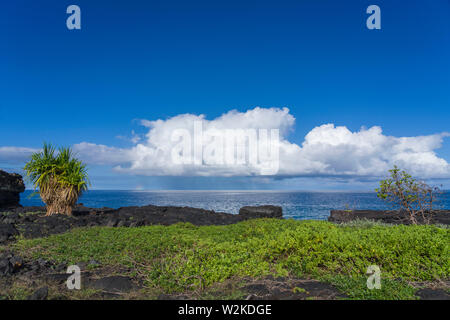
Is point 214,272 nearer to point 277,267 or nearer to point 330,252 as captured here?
point 277,267

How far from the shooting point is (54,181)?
1479 cm

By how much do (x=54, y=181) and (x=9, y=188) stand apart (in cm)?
834

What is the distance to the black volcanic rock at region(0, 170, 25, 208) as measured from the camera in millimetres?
19734

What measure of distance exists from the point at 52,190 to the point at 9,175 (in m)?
8.48

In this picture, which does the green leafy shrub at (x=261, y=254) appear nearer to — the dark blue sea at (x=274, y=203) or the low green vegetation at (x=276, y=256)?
the low green vegetation at (x=276, y=256)

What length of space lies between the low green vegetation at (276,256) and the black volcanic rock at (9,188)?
13435mm

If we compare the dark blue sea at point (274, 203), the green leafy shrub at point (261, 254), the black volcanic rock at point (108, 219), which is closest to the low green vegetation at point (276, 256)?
the green leafy shrub at point (261, 254)

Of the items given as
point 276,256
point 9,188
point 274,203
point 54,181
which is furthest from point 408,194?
point 274,203

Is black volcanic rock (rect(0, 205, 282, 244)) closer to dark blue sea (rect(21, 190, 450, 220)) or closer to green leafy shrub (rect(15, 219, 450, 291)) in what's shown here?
green leafy shrub (rect(15, 219, 450, 291))

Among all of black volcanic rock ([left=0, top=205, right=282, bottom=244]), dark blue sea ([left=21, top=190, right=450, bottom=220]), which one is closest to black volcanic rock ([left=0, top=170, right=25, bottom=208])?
dark blue sea ([left=21, top=190, right=450, bottom=220])

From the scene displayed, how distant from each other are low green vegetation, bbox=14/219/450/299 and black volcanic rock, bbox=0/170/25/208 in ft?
44.1

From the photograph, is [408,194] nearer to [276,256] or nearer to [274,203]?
[276,256]

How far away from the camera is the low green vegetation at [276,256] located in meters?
6.11
